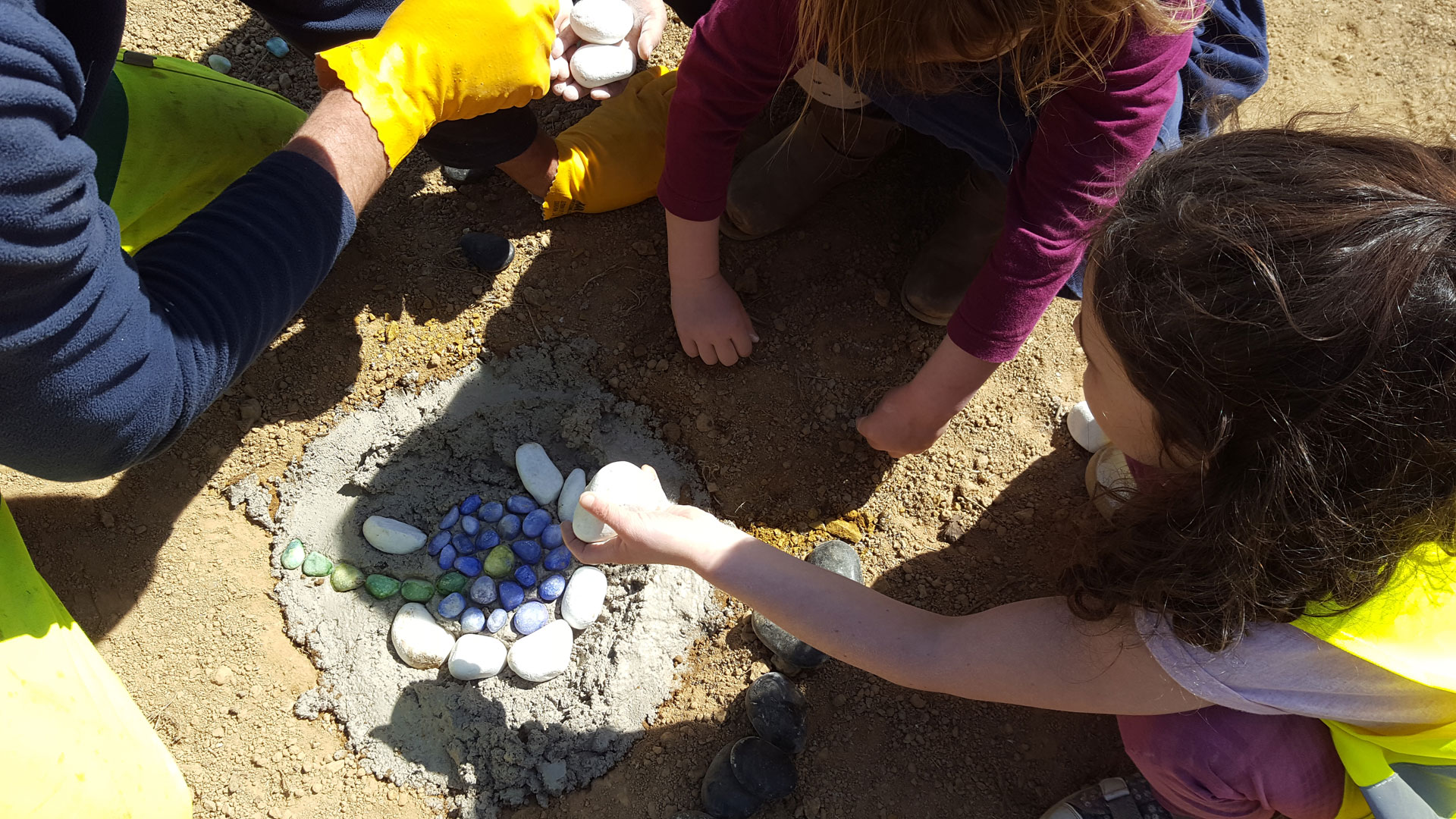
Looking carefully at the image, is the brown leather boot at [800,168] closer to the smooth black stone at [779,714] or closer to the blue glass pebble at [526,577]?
the blue glass pebble at [526,577]

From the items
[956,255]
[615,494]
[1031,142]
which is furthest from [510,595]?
[1031,142]

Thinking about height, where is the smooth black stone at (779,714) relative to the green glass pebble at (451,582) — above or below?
below

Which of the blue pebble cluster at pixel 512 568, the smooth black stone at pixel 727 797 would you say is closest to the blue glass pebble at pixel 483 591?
the blue pebble cluster at pixel 512 568

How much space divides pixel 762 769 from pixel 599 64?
1.24 meters

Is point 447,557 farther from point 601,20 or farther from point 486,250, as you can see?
point 601,20

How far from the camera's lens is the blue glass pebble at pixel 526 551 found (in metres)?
1.52

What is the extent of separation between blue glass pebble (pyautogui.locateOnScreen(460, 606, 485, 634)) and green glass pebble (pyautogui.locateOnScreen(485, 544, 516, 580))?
68 millimetres

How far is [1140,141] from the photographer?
130 cm

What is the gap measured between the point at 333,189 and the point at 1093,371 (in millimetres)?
1011

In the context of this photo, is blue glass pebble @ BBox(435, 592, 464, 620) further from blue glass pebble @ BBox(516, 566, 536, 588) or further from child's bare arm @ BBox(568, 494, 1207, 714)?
child's bare arm @ BBox(568, 494, 1207, 714)

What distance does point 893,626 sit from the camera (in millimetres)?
1194

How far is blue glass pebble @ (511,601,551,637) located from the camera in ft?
4.82

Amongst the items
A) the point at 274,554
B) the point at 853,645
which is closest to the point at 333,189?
the point at 274,554

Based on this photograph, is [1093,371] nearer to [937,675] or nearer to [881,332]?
[937,675]
